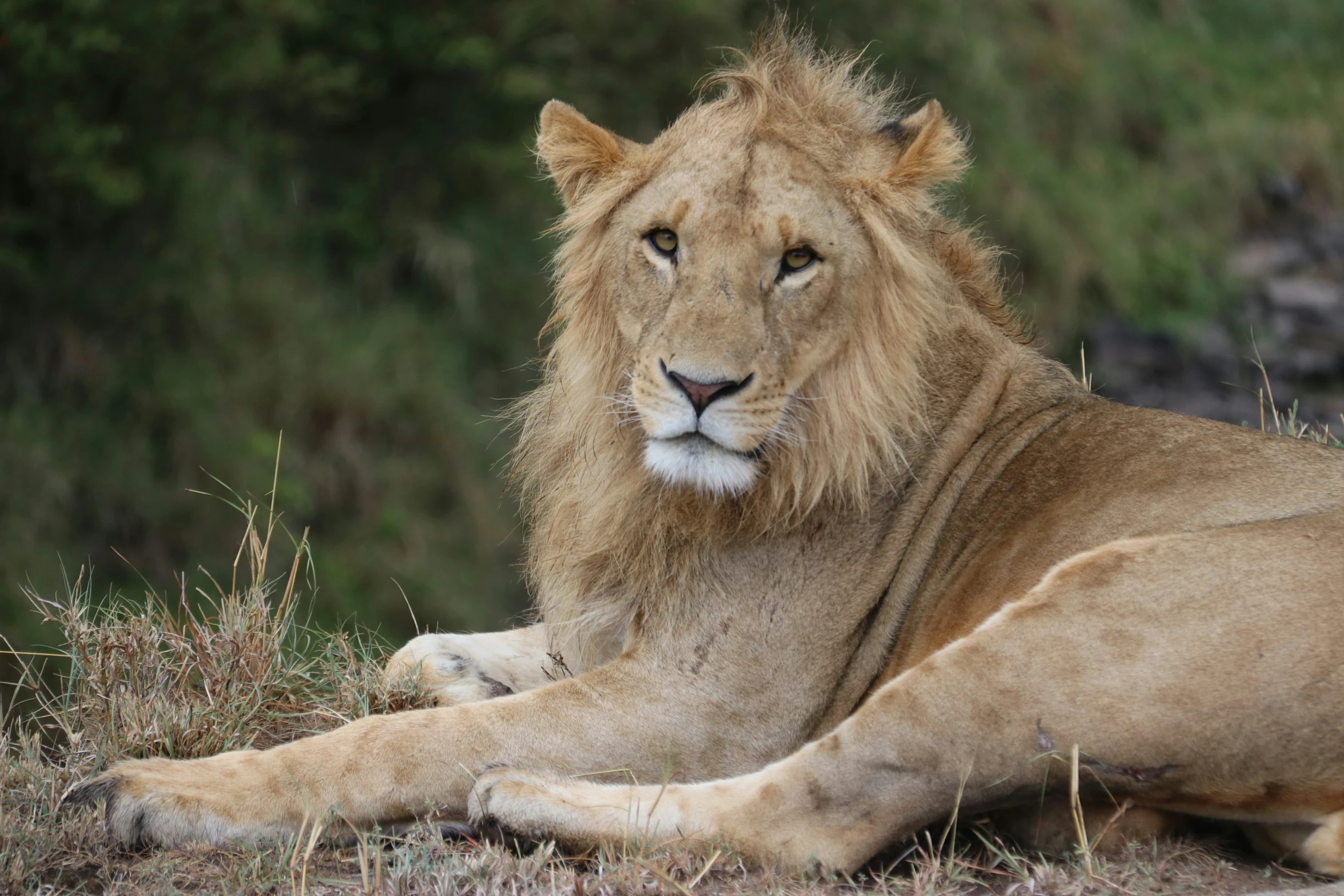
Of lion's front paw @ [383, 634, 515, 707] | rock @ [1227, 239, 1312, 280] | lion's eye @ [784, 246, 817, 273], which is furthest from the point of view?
rock @ [1227, 239, 1312, 280]

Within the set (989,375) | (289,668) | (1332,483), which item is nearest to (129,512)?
(289,668)

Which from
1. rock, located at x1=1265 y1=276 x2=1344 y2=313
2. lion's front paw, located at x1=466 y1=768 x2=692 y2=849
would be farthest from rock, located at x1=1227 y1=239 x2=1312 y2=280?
lion's front paw, located at x1=466 y1=768 x2=692 y2=849

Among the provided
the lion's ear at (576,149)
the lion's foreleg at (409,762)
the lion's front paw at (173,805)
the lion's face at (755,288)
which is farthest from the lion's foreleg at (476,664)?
the lion's ear at (576,149)

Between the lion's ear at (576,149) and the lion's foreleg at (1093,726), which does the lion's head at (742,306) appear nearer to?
the lion's ear at (576,149)

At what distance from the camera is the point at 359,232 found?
42.8 feet

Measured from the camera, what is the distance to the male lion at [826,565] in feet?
9.97

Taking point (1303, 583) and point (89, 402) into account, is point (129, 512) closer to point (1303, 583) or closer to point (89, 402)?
point (89, 402)

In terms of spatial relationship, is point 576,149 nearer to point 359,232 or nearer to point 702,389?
point 702,389

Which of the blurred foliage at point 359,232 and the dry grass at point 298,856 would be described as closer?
the dry grass at point 298,856

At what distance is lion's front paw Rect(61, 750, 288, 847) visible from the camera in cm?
319

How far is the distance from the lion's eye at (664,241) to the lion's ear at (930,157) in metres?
0.55

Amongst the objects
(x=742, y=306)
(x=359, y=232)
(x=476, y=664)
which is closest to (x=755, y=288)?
(x=742, y=306)

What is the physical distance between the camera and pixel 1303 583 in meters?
3.04

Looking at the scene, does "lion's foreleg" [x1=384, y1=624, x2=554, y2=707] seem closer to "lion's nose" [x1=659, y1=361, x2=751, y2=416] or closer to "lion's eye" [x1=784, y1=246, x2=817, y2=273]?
"lion's nose" [x1=659, y1=361, x2=751, y2=416]
